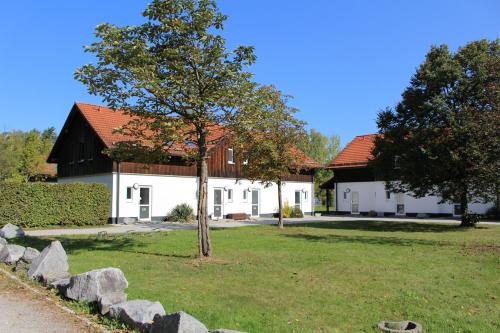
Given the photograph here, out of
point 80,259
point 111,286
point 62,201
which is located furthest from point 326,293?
point 62,201

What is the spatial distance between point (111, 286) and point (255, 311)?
233cm

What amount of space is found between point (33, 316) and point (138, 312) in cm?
189

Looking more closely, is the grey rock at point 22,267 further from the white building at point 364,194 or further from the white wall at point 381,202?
the white wall at point 381,202

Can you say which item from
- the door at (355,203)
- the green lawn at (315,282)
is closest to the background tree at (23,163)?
the door at (355,203)

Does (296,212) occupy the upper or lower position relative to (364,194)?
lower

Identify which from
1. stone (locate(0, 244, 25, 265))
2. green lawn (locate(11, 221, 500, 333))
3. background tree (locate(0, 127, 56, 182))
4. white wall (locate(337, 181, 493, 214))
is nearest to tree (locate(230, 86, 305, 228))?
green lawn (locate(11, 221, 500, 333))

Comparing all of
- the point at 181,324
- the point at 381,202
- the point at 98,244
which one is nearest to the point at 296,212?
the point at 381,202

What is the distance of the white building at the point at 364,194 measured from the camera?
37156 millimetres

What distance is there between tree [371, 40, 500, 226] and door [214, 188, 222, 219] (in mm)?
11992

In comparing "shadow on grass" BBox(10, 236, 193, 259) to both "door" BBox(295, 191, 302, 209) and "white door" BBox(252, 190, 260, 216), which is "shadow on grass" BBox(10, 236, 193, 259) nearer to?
"white door" BBox(252, 190, 260, 216)

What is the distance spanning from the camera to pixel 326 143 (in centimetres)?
7738

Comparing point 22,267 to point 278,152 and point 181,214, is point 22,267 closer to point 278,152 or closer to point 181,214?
point 278,152

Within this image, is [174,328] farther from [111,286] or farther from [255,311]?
[111,286]

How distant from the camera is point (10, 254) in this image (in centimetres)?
1161
